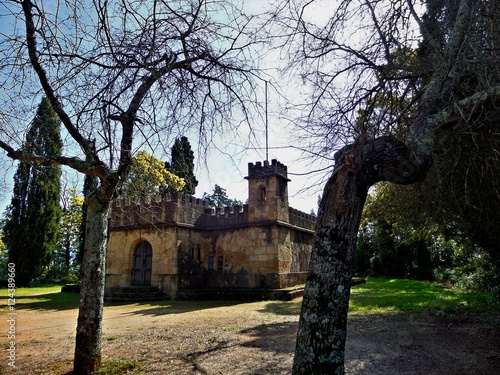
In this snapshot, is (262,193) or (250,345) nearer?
(250,345)

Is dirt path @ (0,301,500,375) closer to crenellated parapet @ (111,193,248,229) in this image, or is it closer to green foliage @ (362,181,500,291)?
green foliage @ (362,181,500,291)

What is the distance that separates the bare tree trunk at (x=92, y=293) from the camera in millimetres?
4352

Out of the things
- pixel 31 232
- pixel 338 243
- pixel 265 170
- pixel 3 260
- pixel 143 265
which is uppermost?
pixel 265 170

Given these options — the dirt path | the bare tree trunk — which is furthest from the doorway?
the bare tree trunk

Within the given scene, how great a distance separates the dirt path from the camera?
466 cm

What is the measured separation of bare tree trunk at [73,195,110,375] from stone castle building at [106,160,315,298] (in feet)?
31.8

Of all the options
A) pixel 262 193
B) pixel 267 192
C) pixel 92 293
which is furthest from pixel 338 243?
pixel 262 193

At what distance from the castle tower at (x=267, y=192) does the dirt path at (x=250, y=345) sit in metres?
6.13

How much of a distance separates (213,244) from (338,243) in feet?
44.8

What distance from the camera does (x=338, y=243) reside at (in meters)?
2.89

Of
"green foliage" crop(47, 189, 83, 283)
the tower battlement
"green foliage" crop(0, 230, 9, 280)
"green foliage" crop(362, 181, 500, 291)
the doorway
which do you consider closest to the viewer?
"green foliage" crop(362, 181, 500, 291)

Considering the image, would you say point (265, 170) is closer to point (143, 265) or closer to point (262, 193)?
point (262, 193)

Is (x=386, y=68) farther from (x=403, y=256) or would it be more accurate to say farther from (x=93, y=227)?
(x=403, y=256)

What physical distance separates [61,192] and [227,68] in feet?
8.85
